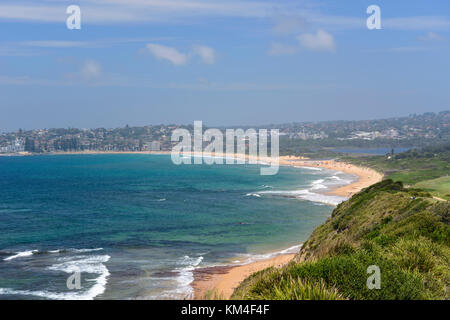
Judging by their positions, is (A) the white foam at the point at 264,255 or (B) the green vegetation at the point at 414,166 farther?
(B) the green vegetation at the point at 414,166

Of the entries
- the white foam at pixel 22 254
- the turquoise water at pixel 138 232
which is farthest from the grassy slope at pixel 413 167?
the white foam at pixel 22 254

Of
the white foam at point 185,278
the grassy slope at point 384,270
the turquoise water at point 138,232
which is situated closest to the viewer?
the grassy slope at point 384,270

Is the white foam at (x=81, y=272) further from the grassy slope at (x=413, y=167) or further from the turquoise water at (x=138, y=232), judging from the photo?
the grassy slope at (x=413, y=167)

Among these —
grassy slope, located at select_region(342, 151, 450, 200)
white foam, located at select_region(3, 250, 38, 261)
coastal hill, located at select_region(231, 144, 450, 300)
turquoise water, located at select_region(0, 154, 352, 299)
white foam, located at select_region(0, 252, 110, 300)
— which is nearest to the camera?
coastal hill, located at select_region(231, 144, 450, 300)

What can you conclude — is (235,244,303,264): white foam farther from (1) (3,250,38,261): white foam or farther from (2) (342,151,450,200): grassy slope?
(2) (342,151,450,200): grassy slope
